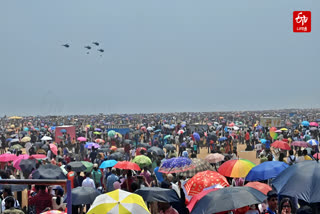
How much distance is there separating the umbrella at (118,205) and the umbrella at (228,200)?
84 cm

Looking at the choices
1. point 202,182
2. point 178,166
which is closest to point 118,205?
point 202,182

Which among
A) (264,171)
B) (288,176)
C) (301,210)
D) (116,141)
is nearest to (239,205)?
(301,210)

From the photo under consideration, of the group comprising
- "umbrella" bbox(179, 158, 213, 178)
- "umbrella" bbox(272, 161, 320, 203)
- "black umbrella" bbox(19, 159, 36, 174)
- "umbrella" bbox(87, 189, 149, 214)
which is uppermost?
"umbrella" bbox(272, 161, 320, 203)

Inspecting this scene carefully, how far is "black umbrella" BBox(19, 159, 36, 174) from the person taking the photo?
38.7ft

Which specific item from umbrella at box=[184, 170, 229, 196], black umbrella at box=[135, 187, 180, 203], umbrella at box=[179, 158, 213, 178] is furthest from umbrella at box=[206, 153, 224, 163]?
black umbrella at box=[135, 187, 180, 203]

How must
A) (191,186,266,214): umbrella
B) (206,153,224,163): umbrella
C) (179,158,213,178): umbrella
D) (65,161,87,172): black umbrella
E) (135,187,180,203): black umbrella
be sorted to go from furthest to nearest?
(206,153,224,163): umbrella
(65,161,87,172): black umbrella
(179,158,213,178): umbrella
(135,187,180,203): black umbrella
(191,186,266,214): umbrella

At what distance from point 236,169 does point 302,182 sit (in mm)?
3455

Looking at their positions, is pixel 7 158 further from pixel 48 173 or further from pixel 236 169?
pixel 236 169

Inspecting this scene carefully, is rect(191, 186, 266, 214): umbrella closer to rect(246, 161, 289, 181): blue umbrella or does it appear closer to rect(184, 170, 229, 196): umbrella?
rect(184, 170, 229, 196): umbrella

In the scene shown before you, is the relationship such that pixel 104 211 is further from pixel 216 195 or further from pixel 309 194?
pixel 309 194

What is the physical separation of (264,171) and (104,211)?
13.2 ft

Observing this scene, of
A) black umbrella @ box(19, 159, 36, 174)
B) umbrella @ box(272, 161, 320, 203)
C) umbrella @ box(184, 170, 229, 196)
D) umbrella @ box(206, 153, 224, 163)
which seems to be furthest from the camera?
umbrella @ box(206, 153, 224, 163)

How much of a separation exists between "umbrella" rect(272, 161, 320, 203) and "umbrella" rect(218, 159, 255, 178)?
2851 millimetres

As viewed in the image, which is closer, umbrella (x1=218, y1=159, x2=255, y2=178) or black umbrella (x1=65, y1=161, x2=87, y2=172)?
Result: umbrella (x1=218, y1=159, x2=255, y2=178)
